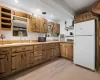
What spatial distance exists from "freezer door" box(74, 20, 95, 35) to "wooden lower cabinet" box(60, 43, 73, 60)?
0.91 m

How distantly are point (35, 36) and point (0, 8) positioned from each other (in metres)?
1.80

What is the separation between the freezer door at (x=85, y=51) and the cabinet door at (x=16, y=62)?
2.11 m

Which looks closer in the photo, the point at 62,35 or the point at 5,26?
the point at 5,26

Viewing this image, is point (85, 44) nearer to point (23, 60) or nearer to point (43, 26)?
point (43, 26)

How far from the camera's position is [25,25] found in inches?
125

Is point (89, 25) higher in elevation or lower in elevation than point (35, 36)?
higher

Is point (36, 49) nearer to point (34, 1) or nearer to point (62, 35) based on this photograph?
point (34, 1)

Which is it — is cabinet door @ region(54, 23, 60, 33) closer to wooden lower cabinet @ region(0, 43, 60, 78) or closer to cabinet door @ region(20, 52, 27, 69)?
wooden lower cabinet @ region(0, 43, 60, 78)

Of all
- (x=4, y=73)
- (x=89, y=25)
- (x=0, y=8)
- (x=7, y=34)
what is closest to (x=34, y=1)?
(x=0, y=8)

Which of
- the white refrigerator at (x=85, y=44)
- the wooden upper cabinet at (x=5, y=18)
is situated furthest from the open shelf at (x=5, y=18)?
the white refrigerator at (x=85, y=44)

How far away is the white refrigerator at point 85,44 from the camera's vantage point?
96.8 inches

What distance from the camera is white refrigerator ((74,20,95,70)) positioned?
2459 mm

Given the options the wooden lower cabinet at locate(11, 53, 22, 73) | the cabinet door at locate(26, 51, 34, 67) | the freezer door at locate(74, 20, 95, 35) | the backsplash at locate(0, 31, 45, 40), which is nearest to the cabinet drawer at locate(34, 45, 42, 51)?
the cabinet door at locate(26, 51, 34, 67)

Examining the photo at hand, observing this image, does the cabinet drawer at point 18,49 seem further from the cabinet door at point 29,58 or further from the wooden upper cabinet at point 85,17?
the wooden upper cabinet at point 85,17
